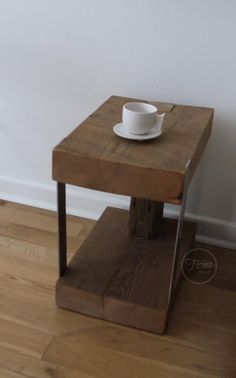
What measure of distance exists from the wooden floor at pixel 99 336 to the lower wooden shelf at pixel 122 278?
4 cm

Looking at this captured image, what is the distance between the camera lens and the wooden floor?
102 cm

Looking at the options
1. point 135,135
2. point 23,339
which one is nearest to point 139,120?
point 135,135

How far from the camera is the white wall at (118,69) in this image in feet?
4.07

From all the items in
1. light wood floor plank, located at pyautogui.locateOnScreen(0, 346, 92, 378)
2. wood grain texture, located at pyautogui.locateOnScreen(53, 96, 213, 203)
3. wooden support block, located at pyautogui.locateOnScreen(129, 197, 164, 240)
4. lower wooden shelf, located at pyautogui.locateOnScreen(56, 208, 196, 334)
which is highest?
wood grain texture, located at pyautogui.locateOnScreen(53, 96, 213, 203)

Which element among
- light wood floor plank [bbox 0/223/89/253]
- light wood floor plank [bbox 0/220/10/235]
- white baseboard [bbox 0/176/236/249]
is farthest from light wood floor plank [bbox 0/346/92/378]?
white baseboard [bbox 0/176/236/249]

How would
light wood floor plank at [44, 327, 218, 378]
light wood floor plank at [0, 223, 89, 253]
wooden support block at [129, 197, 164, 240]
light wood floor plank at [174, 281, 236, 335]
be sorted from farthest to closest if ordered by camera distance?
light wood floor plank at [0, 223, 89, 253] < wooden support block at [129, 197, 164, 240] < light wood floor plank at [174, 281, 236, 335] < light wood floor plank at [44, 327, 218, 378]

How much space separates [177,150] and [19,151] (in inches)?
31.0

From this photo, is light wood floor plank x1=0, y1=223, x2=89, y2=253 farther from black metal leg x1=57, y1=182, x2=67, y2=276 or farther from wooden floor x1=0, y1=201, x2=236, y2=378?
black metal leg x1=57, y1=182, x2=67, y2=276

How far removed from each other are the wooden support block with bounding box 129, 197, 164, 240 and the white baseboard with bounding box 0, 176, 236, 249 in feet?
0.63

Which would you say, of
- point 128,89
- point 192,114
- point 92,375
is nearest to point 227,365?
point 92,375

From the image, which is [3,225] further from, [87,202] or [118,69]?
[118,69]

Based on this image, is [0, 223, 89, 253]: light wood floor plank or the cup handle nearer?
the cup handle

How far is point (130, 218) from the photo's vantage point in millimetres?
1338

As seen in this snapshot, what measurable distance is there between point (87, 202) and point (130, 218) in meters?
0.29
